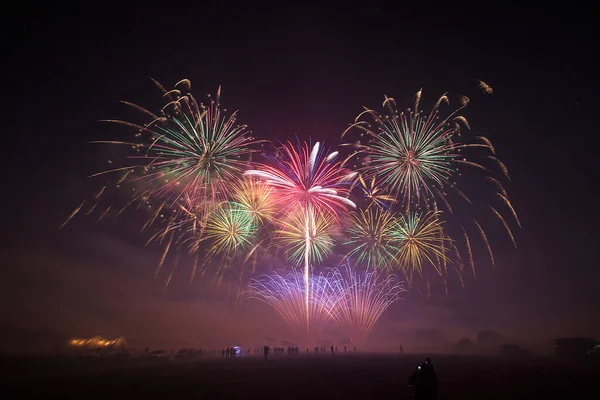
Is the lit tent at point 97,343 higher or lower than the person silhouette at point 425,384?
higher

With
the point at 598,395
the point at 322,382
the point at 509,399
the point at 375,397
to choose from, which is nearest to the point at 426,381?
the point at 375,397

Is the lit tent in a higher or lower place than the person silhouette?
higher

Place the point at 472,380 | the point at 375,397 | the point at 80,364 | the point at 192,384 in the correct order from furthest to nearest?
the point at 80,364
the point at 472,380
the point at 192,384
the point at 375,397

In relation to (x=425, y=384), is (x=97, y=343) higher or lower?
Answer: higher

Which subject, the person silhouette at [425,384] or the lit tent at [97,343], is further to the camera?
the lit tent at [97,343]

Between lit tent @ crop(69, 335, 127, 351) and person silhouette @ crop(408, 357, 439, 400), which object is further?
lit tent @ crop(69, 335, 127, 351)

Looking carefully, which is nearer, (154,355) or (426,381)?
(426,381)

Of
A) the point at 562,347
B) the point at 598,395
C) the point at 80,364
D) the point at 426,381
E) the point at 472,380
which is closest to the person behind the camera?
the point at 426,381

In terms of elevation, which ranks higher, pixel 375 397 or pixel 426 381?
pixel 426 381

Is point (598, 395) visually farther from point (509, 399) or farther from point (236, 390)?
point (236, 390)

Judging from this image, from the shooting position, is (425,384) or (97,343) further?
(97,343)

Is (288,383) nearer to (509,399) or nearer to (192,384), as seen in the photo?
(192,384)
